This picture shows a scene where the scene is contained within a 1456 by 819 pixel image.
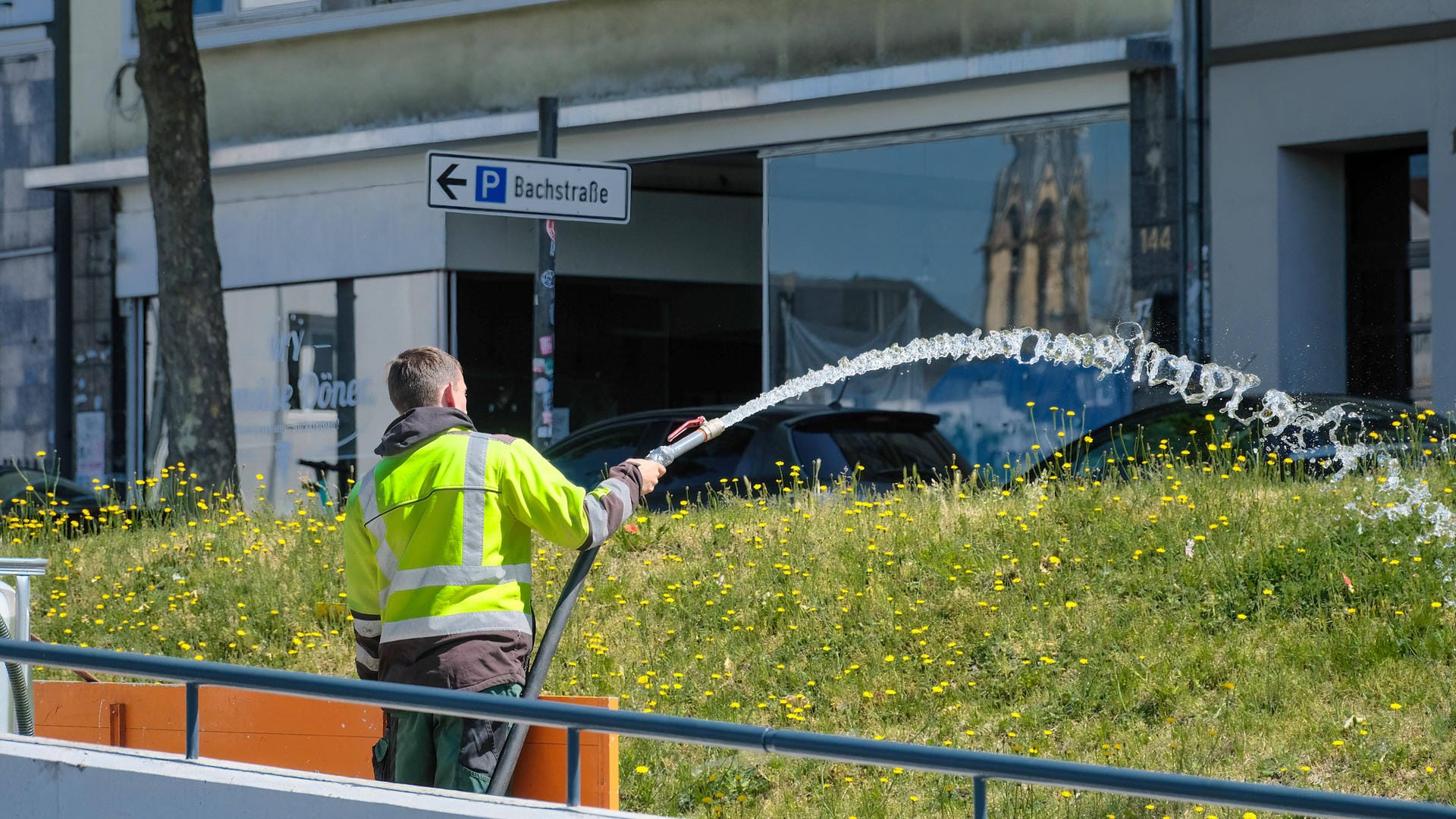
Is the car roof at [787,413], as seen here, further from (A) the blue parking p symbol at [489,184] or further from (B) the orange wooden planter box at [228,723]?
(B) the orange wooden planter box at [228,723]

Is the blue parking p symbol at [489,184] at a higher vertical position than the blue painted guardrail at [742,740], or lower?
higher

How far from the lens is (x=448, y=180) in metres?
9.74

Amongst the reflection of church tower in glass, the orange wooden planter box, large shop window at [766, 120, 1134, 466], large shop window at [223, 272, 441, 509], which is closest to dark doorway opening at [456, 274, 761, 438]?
large shop window at [223, 272, 441, 509]

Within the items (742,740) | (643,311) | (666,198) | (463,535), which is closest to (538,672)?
(463,535)

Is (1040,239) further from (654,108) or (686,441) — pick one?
(686,441)

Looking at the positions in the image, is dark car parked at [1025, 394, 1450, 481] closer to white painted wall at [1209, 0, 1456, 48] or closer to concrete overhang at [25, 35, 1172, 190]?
white painted wall at [1209, 0, 1456, 48]

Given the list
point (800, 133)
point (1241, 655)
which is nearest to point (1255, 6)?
point (800, 133)

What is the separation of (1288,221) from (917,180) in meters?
3.10

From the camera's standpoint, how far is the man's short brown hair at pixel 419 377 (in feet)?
15.6

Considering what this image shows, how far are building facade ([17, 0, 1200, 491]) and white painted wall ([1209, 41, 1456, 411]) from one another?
0.40 m

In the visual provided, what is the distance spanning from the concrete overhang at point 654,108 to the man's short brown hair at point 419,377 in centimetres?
1021

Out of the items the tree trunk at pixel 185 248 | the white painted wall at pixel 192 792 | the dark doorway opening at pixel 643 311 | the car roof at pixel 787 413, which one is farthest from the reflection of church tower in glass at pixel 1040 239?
the white painted wall at pixel 192 792

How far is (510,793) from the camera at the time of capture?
4641 millimetres

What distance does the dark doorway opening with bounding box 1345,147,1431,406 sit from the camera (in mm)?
14289
